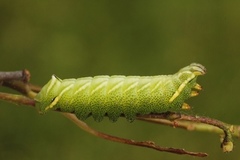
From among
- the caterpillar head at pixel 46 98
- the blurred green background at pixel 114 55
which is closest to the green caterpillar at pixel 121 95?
the caterpillar head at pixel 46 98

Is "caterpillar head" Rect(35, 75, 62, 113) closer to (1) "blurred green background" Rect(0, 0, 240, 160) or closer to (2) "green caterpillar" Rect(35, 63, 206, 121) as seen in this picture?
(2) "green caterpillar" Rect(35, 63, 206, 121)

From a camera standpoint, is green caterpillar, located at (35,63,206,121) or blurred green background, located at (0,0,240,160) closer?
green caterpillar, located at (35,63,206,121)

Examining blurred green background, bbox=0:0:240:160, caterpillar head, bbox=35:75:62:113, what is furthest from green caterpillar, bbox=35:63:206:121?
blurred green background, bbox=0:0:240:160

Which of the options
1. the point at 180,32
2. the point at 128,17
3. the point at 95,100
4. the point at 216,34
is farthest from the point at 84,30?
the point at 95,100

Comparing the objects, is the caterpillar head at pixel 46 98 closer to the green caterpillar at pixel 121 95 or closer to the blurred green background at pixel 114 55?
the green caterpillar at pixel 121 95

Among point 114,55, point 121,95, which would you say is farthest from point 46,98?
point 114,55

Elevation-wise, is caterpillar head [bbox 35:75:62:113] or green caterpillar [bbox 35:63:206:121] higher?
green caterpillar [bbox 35:63:206:121]
